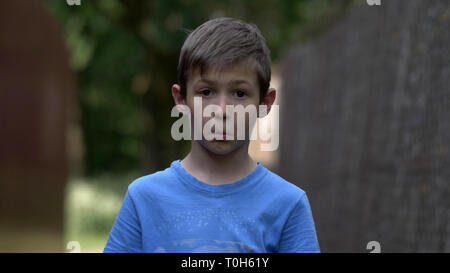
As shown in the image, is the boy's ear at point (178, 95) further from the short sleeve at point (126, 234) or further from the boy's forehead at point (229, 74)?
the short sleeve at point (126, 234)

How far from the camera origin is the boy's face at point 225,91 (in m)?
2.46

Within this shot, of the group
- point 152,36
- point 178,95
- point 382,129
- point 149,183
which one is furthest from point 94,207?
point 149,183

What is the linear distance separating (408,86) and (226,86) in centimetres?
285

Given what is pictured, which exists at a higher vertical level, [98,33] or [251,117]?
[98,33]

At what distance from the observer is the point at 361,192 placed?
20.0ft

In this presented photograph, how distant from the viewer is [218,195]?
7.94ft

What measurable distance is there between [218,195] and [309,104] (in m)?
6.97

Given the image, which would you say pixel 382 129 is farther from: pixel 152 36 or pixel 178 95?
pixel 152 36

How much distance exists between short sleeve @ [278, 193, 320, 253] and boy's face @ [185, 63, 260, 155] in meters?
0.29

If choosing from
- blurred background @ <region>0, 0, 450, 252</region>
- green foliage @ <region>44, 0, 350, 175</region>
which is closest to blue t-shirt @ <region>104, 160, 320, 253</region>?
blurred background @ <region>0, 0, 450, 252</region>

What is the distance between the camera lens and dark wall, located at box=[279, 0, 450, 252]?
171 inches
